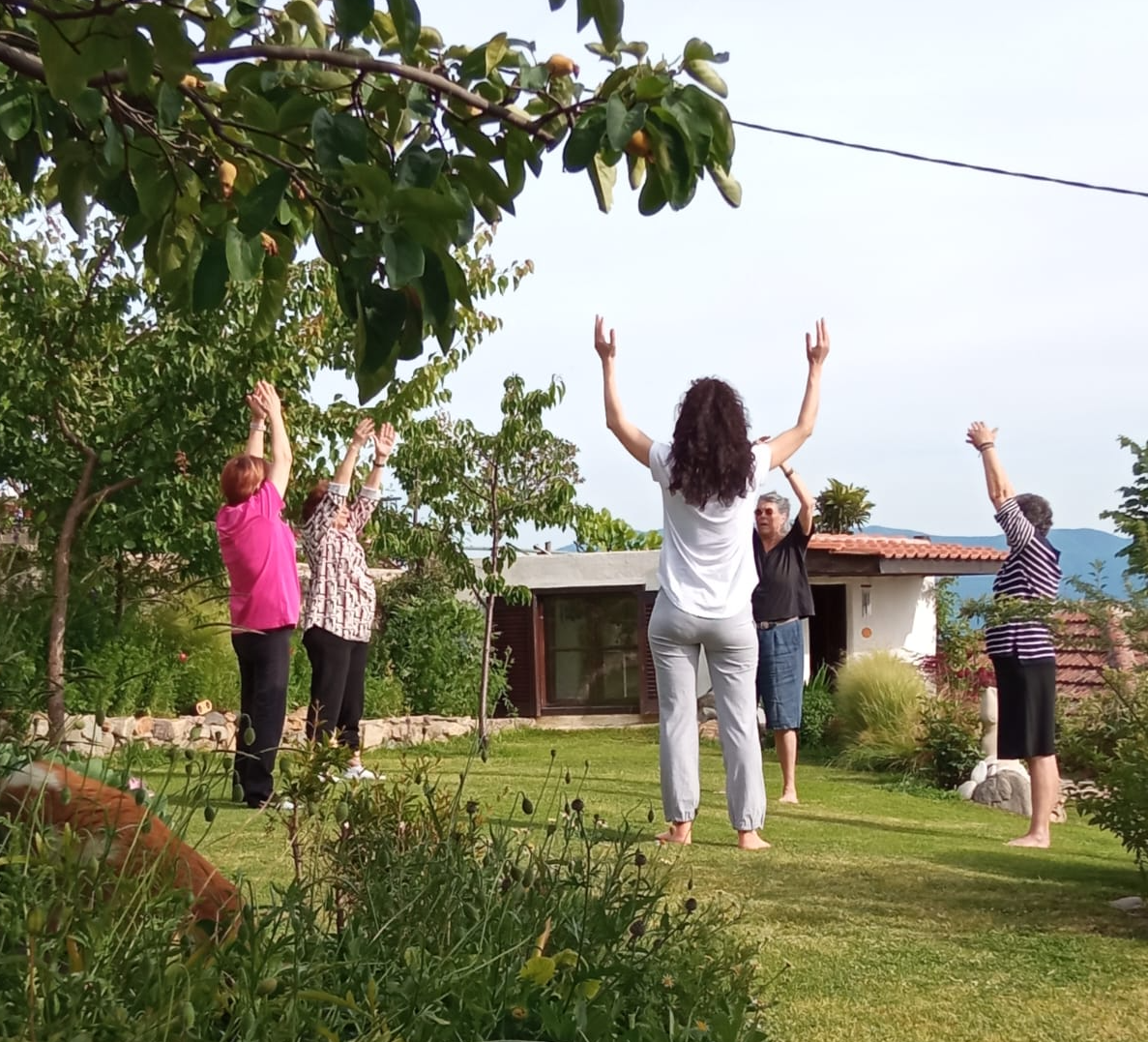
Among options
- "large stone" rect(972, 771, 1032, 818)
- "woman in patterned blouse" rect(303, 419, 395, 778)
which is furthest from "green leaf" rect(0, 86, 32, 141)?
"large stone" rect(972, 771, 1032, 818)

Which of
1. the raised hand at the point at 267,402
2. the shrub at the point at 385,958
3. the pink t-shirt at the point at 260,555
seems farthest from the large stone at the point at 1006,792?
the shrub at the point at 385,958

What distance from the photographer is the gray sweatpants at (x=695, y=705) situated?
17.9 ft

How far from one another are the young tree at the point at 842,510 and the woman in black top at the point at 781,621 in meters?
17.3

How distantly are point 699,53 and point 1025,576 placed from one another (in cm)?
453

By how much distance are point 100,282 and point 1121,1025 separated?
31.0ft

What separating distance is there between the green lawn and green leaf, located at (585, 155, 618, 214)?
1383 mm

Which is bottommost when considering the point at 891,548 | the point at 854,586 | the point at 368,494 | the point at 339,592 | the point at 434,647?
the point at 434,647

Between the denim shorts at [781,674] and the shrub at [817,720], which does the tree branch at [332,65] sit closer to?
the denim shorts at [781,674]

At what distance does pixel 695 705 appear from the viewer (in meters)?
5.48

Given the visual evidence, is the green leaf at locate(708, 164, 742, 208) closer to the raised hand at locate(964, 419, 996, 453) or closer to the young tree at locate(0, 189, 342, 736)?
the raised hand at locate(964, 419, 996, 453)

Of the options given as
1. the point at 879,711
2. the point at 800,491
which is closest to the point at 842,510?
the point at 879,711

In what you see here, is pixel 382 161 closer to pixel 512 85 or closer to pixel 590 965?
pixel 512 85

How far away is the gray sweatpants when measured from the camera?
5465 millimetres

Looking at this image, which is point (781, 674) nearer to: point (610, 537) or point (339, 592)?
point (339, 592)
